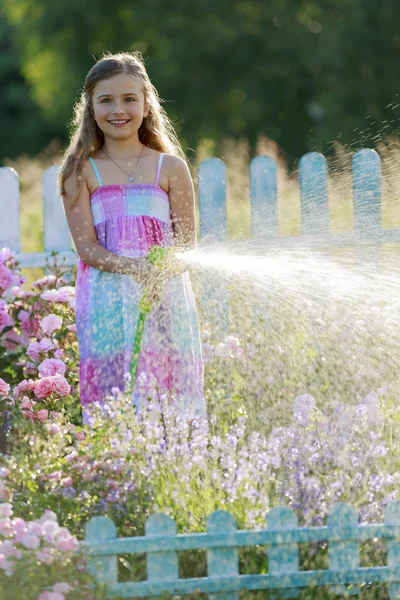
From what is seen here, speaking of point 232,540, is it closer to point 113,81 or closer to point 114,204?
point 114,204

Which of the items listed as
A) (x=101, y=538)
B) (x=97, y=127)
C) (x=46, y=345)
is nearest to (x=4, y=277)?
(x=46, y=345)

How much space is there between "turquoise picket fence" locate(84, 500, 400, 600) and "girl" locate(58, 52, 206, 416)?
45.9 inches

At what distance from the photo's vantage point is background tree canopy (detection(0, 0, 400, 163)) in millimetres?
15242

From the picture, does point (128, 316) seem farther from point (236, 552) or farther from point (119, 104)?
point (236, 552)

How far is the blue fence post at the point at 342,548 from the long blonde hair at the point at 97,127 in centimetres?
173

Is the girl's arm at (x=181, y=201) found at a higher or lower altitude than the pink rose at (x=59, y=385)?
higher

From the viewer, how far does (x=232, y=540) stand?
2.65 meters

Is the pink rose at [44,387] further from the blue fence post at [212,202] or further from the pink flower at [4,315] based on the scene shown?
the blue fence post at [212,202]

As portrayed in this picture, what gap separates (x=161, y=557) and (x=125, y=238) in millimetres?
1507

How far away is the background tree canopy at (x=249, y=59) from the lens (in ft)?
50.0

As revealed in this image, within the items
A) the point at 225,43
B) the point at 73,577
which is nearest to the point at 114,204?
the point at 73,577

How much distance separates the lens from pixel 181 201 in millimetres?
3941

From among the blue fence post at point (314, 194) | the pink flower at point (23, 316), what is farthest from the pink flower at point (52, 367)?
the blue fence post at point (314, 194)

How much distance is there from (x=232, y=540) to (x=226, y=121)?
14473 millimetres
